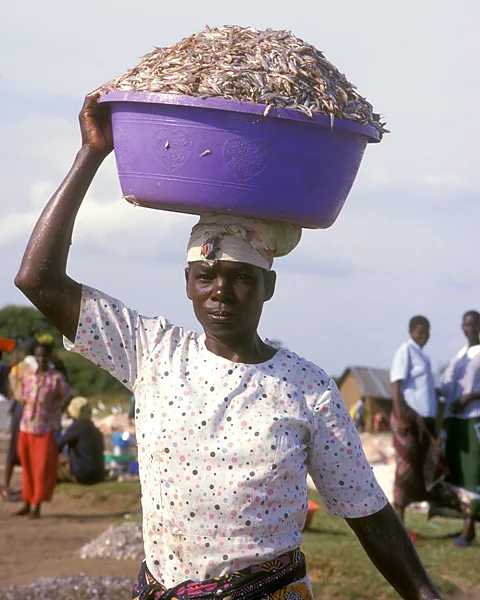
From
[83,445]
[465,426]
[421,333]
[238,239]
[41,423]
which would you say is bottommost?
[83,445]

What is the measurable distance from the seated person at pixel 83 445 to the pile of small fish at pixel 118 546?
3.39 m

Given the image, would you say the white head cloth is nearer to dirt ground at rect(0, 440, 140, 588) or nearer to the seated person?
dirt ground at rect(0, 440, 140, 588)

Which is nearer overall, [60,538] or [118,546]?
[118,546]

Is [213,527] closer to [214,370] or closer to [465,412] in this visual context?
[214,370]

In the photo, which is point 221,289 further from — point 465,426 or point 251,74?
point 465,426

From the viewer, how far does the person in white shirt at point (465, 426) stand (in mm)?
8711

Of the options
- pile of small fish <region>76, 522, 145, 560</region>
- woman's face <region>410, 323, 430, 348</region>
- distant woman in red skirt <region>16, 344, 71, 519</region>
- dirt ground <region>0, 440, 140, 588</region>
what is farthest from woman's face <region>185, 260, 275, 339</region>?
distant woman in red skirt <region>16, 344, 71, 519</region>

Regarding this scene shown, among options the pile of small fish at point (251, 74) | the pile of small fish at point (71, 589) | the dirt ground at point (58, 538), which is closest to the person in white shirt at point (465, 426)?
the dirt ground at point (58, 538)

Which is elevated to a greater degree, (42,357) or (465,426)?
(42,357)

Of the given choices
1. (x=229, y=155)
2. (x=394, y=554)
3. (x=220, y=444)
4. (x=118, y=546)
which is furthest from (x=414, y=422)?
(x=229, y=155)

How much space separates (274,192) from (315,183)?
12 cm

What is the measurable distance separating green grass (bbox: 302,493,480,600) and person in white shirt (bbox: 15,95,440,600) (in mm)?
4100

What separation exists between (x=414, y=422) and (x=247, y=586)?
6.34 metres

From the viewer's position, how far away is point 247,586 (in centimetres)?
274
